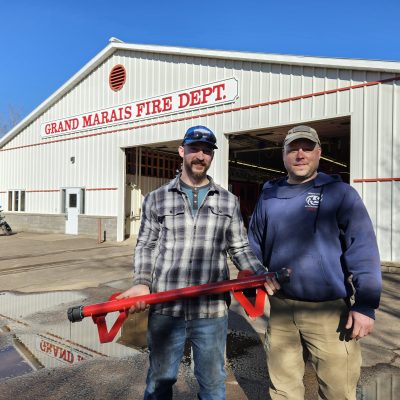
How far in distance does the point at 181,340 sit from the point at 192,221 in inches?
29.0

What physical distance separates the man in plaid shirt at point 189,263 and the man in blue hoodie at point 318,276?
0.90 feet

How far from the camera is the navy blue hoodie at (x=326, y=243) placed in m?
2.17

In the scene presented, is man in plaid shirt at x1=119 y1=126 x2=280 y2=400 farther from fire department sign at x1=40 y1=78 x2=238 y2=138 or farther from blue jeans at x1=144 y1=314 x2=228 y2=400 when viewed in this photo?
fire department sign at x1=40 y1=78 x2=238 y2=138

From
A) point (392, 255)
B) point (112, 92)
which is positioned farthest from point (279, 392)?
point (112, 92)

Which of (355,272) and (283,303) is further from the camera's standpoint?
(283,303)

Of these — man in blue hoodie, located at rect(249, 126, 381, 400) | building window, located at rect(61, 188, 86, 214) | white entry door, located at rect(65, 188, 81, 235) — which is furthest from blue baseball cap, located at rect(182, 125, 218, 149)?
white entry door, located at rect(65, 188, 81, 235)

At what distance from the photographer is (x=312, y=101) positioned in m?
10.4

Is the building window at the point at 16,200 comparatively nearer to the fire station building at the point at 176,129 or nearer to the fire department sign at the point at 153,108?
the fire station building at the point at 176,129

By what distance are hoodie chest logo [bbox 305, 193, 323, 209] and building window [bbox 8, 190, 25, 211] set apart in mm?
20927

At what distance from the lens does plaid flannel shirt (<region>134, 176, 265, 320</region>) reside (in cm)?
233

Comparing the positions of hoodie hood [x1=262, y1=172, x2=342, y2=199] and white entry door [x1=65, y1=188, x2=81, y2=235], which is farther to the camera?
white entry door [x1=65, y1=188, x2=81, y2=235]

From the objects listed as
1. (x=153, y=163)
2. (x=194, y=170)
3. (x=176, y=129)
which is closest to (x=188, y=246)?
(x=194, y=170)

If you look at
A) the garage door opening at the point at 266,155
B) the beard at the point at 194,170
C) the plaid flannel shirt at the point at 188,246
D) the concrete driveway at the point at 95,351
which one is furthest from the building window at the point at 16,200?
the beard at the point at 194,170

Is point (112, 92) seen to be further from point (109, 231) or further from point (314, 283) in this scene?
point (314, 283)
